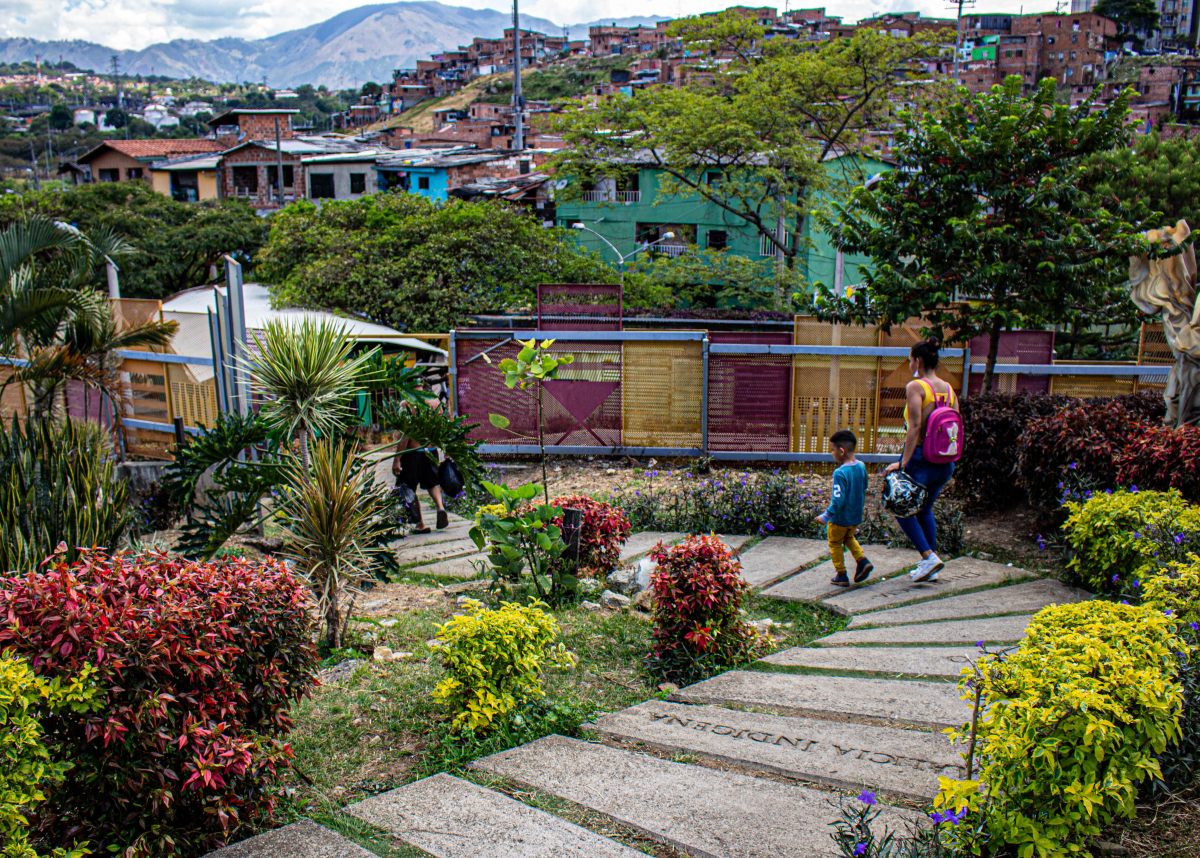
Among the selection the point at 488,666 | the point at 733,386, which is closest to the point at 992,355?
the point at 733,386

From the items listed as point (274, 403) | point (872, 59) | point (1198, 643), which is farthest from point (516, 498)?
point (872, 59)

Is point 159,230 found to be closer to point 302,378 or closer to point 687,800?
point 302,378

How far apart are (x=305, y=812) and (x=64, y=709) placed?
38.9 inches

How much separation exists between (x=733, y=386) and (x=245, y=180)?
175ft

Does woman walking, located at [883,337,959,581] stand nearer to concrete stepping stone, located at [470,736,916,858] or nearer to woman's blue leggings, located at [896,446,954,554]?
woman's blue leggings, located at [896,446,954,554]

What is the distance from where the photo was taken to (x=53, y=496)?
23.0ft

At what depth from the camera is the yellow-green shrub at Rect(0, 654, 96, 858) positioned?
2.59 meters

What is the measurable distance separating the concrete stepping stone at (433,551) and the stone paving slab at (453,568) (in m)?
0.10

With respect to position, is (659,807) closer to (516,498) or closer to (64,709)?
(64,709)

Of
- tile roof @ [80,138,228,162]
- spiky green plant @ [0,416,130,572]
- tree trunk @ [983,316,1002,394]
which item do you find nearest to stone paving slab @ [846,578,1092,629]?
tree trunk @ [983,316,1002,394]

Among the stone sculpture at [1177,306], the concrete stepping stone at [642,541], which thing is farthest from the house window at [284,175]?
the stone sculpture at [1177,306]

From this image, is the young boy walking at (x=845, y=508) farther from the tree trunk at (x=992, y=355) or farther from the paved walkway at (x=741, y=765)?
the tree trunk at (x=992, y=355)

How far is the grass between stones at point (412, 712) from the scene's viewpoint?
344 cm

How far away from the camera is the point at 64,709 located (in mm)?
2877
